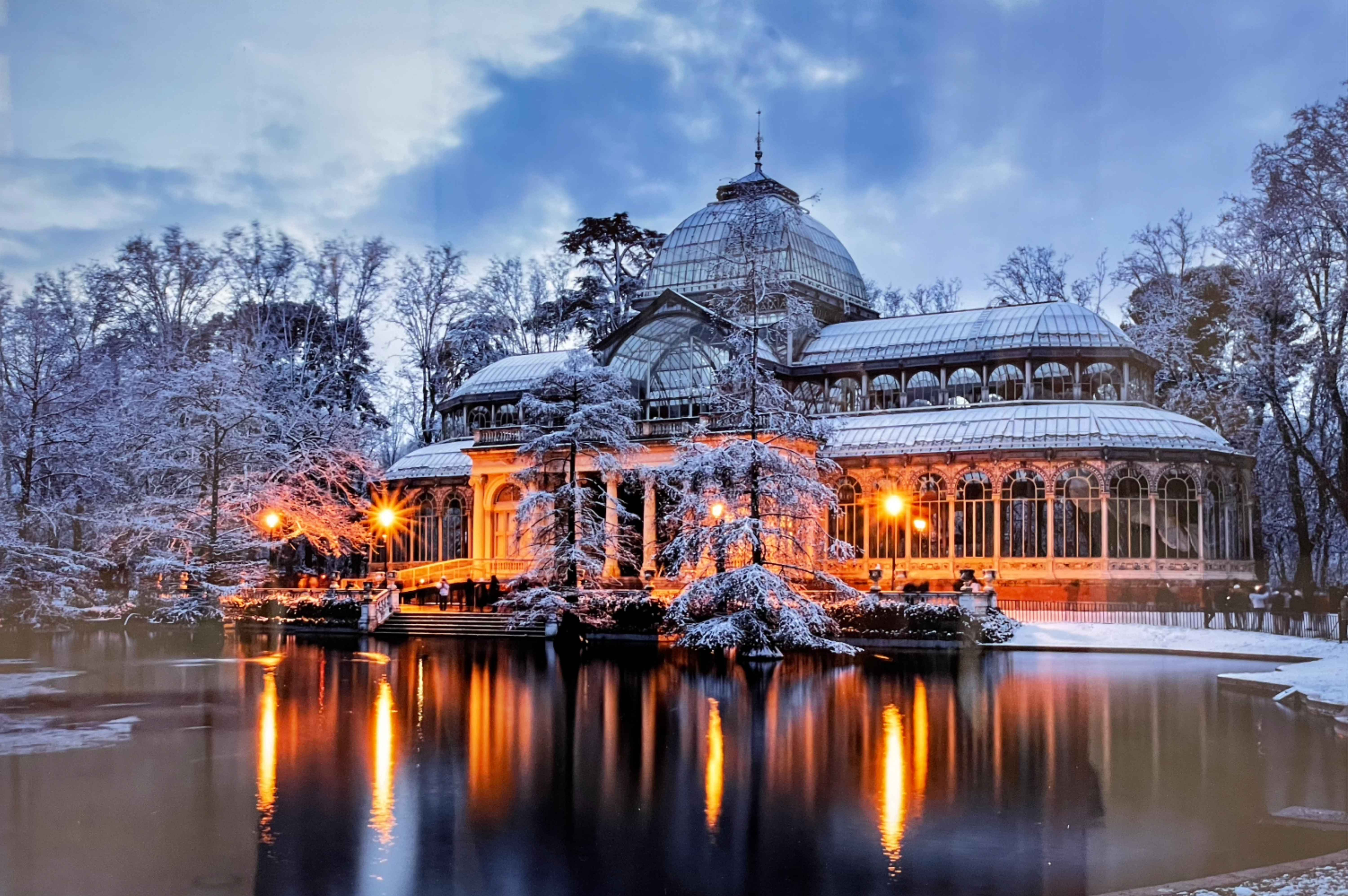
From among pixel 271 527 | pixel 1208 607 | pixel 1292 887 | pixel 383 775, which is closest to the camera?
pixel 1292 887

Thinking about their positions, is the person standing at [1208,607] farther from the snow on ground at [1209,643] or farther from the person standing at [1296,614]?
the person standing at [1296,614]

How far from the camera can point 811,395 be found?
4647 cm

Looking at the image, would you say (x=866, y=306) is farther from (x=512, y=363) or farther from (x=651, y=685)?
(x=651, y=685)

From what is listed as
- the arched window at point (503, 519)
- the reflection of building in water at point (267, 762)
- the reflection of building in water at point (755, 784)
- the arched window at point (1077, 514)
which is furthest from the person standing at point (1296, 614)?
the arched window at point (503, 519)

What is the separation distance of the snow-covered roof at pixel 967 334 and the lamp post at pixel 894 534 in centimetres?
660

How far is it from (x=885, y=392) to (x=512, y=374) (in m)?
15.9

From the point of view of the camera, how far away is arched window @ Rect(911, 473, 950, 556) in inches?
1594

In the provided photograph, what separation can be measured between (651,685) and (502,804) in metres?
10.6

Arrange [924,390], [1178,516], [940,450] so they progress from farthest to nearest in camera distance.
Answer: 1. [924,390]
2. [940,450]
3. [1178,516]

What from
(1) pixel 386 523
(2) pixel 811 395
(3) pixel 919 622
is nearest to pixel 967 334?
(2) pixel 811 395

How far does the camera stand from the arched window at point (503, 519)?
148 ft

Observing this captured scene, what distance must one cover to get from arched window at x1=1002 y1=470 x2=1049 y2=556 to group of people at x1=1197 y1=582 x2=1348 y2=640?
4.34 meters

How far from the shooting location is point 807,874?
33.0 feet

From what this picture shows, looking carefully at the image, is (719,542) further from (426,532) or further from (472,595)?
(426,532)
